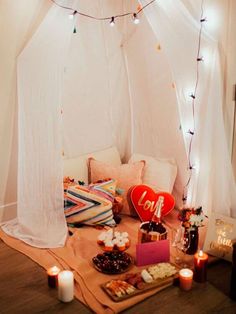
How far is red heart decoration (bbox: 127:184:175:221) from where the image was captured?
2602mm

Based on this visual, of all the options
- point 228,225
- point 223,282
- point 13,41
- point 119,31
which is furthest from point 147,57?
point 223,282

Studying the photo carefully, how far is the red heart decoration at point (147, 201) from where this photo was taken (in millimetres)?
2602

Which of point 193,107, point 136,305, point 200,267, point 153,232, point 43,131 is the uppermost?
point 193,107

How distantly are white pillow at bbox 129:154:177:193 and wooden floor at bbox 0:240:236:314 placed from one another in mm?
826

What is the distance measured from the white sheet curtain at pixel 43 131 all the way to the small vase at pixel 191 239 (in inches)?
33.4

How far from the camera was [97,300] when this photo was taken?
1.79 m

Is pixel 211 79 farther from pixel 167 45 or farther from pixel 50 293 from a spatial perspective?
pixel 50 293

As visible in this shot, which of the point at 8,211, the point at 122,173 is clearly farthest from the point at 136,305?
the point at 8,211

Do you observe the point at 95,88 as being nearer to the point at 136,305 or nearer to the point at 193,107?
the point at 193,107

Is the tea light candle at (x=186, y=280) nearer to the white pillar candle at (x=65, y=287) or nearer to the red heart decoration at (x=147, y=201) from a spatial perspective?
the white pillar candle at (x=65, y=287)

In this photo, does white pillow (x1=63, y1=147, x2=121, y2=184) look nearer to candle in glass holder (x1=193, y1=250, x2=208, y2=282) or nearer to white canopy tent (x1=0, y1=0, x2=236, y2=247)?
white canopy tent (x1=0, y1=0, x2=236, y2=247)

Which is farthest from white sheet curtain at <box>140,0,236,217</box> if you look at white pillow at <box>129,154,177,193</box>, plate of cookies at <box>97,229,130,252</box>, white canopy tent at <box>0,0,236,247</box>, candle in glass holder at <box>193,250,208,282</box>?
plate of cookies at <box>97,229,130,252</box>

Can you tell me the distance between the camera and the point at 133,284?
1.89 m

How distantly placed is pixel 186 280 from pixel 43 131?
51.8 inches
